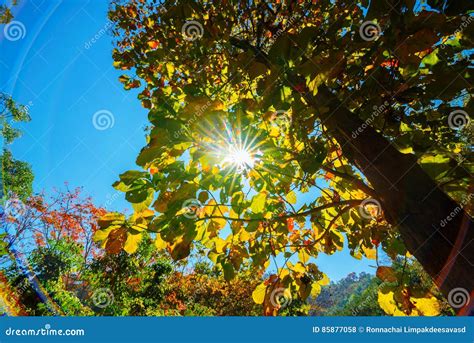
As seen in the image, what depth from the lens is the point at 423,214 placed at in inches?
45.3

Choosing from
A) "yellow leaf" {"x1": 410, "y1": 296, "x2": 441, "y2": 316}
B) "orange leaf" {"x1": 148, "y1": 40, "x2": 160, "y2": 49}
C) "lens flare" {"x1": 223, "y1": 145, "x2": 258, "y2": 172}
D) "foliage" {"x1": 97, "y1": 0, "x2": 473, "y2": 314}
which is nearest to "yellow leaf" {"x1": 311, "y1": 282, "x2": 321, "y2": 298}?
"foliage" {"x1": 97, "y1": 0, "x2": 473, "y2": 314}

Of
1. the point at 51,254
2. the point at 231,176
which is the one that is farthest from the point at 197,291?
the point at 231,176

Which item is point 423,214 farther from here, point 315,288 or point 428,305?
point 315,288

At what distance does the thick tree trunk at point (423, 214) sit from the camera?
1.04m

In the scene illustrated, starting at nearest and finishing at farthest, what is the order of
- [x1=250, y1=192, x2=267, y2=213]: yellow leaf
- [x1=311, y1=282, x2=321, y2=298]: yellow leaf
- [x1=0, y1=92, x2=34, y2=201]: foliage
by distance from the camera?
[x1=250, y1=192, x2=267, y2=213]: yellow leaf → [x1=311, y1=282, x2=321, y2=298]: yellow leaf → [x1=0, y1=92, x2=34, y2=201]: foliage

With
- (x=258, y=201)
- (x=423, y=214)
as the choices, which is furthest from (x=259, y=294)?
(x=423, y=214)

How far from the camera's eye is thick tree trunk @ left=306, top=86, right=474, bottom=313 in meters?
1.04

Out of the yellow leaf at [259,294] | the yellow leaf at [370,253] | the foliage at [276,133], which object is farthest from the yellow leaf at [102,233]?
the yellow leaf at [370,253]

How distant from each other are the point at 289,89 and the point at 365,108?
67cm

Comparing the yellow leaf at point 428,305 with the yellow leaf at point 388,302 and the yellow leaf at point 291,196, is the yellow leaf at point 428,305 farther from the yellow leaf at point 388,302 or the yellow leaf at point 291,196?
the yellow leaf at point 291,196

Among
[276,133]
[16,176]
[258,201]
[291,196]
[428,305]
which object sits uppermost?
[16,176]

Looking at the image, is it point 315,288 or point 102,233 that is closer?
point 102,233

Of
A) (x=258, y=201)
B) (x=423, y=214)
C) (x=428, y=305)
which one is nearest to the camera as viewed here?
(x=423, y=214)

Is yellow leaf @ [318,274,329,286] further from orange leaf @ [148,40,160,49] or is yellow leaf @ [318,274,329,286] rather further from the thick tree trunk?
orange leaf @ [148,40,160,49]
